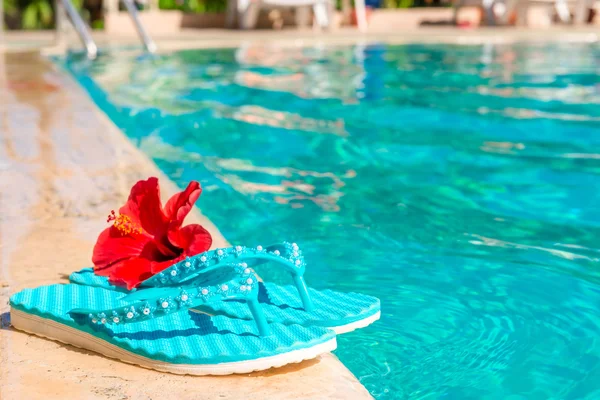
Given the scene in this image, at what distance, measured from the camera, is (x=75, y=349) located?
1.54 metres

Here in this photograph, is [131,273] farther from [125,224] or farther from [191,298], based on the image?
[191,298]

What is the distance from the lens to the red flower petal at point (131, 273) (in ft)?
5.47

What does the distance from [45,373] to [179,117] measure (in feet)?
11.4

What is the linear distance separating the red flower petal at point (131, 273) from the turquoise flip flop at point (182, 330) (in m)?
0.05

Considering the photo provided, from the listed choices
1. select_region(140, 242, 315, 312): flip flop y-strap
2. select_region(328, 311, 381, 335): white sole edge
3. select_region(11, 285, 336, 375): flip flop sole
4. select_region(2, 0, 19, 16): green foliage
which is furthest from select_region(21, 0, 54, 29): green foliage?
select_region(328, 311, 381, 335): white sole edge

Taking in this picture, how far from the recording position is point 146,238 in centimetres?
174

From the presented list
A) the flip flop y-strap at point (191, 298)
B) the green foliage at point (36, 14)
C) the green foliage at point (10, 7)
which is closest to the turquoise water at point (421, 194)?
the flip flop y-strap at point (191, 298)

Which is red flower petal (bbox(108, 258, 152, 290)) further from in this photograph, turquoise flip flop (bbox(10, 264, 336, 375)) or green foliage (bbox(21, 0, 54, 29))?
green foliage (bbox(21, 0, 54, 29))

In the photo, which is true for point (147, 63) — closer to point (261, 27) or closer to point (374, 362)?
point (261, 27)

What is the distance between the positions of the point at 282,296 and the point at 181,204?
28 centimetres

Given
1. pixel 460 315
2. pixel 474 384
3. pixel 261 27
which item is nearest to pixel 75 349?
pixel 474 384

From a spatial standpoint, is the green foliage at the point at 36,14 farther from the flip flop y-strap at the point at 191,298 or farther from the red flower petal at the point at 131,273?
the flip flop y-strap at the point at 191,298

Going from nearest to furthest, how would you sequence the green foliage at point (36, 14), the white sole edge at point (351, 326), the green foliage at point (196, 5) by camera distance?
the white sole edge at point (351, 326) < the green foliage at point (36, 14) < the green foliage at point (196, 5)

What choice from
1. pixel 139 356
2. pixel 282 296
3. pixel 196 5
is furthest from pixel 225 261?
pixel 196 5
